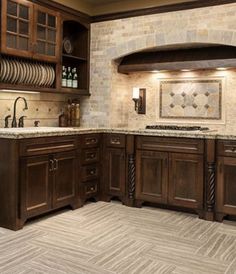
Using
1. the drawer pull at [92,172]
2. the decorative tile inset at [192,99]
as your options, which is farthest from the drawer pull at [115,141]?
the decorative tile inset at [192,99]

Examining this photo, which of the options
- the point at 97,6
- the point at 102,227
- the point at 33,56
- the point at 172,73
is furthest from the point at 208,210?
the point at 97,6

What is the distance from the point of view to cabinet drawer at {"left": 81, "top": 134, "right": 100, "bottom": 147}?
171 inches

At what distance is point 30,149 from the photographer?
11.6 feet

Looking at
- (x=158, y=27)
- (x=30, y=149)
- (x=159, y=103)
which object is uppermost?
(x=158, y=27)

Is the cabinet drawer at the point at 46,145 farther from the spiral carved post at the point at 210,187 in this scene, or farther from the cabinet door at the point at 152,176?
the spiral carved post at the point at 210,187

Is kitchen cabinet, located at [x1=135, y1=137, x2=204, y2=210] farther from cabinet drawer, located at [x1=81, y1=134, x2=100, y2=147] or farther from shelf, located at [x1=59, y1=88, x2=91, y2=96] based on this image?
shelf, located at [x1=59, y1=88, x2=91, y2=96]

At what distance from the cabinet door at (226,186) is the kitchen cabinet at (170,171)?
20 cm

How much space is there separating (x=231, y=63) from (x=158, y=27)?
1.10 m

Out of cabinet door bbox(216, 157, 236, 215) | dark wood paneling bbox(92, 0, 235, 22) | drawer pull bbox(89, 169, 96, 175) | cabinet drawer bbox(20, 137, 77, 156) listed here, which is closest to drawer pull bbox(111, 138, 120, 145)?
drawer pull bbox(89, 169, 96, 175)

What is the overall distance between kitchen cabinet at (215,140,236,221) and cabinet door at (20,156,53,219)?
1.92 m

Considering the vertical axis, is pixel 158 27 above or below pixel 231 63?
above

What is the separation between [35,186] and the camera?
3.64m

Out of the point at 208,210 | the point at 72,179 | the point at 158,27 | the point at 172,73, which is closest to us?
the point at 208,210

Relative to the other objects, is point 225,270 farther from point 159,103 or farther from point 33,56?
point 33,56
